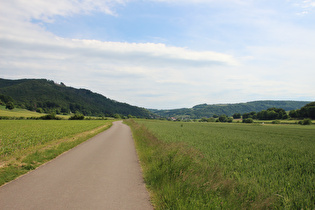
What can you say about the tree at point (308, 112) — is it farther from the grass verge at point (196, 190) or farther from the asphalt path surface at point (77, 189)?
the asphalt path surface at point (77, 189)

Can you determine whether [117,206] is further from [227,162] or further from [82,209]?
[227,162]

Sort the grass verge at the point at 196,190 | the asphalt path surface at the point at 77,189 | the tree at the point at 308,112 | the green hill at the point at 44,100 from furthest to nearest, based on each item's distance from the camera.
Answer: the green hill at the point at 44,100 → the tree at the point at 308,112 → the asphalt path surface at the point at 77,189 → the grass verge at the point at 196,190

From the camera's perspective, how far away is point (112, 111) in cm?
18338

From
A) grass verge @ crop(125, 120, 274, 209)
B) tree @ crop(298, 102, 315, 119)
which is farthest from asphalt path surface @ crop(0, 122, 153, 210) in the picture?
tree @ crop(298, 102, 315, 119)

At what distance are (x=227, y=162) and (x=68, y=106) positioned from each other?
516 ft

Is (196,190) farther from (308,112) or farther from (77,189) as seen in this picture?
(308,112)

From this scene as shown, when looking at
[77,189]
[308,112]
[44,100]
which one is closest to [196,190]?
[77,189]

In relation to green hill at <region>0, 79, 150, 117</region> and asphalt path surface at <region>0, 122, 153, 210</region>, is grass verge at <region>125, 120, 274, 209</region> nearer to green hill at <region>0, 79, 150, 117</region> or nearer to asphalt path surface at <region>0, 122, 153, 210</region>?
asphalt path surface at <region>0, 122, 153, 210</region>

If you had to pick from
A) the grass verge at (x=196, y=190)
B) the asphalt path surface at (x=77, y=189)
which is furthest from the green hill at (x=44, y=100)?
the grass verge at (x=196, y=190)

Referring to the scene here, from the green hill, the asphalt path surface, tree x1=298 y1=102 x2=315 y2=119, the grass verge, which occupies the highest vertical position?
the green hill

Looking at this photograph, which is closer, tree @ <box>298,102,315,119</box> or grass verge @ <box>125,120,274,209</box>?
grass verge @ <box>125,120,274,209</box>

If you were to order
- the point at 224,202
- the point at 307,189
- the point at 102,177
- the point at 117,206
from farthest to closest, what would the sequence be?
the point at 102,177 → the point at 307,189 → the point at 117,206 → the point at 224,202

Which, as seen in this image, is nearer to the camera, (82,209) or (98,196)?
(82,209)

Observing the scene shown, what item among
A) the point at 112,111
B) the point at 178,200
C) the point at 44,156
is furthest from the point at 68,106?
the point at 178,200
